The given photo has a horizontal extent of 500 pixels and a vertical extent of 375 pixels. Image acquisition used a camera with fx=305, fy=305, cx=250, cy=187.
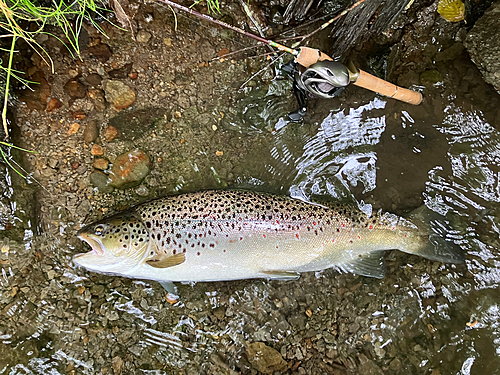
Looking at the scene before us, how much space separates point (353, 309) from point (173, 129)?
253 centimetres

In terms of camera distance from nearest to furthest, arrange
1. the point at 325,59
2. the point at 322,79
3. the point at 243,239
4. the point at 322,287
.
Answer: the point at 322,79, the point at 325,59, the point at 243,239, the point at 322,287

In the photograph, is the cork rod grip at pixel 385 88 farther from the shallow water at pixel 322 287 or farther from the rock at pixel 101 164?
the rock at pixel 101 164

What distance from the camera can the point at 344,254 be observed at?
2822 millimetres

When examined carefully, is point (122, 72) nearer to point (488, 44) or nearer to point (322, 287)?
point (322, 287)

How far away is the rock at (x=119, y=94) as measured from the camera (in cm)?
293

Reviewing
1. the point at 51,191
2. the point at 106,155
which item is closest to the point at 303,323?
the point at 106,155

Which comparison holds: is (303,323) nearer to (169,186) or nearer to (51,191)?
(169,186)

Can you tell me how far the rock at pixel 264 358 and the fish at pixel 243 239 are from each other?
737 mm

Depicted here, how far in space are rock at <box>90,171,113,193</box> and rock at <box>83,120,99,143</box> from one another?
32 cm

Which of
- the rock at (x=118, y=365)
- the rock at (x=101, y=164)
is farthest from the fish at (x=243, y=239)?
the rock at (x=118, y=365)

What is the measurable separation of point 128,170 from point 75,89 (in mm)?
909

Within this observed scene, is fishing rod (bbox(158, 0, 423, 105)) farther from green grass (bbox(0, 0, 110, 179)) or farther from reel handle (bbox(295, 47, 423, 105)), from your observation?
green grass (bbox(0, 0, 110, 179))

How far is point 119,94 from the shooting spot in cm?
294

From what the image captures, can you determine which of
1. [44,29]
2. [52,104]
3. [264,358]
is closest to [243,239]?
[264,358]
